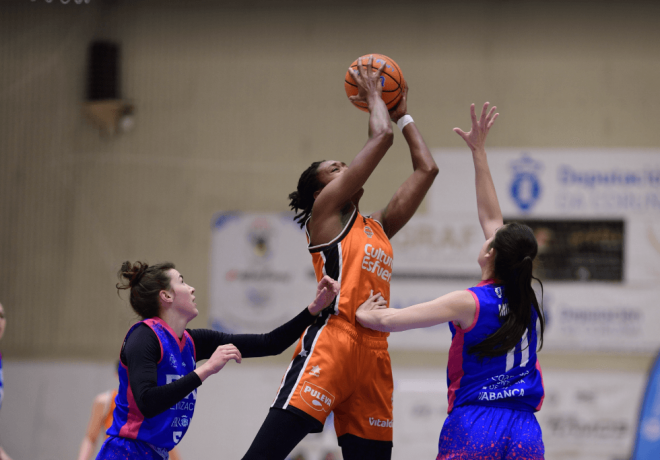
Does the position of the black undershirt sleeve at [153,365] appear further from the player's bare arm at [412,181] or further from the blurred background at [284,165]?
the blurred background at [284,165]

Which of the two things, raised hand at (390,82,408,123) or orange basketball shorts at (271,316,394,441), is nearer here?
orange basketball shorts at (271,316,394,441)

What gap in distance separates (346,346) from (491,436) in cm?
70

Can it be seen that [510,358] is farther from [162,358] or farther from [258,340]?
[162,358]

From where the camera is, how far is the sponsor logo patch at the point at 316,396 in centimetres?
253

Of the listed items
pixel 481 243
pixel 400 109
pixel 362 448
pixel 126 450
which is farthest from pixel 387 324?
pixel 481 243

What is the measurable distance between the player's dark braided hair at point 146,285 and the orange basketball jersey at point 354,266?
2.24 feet

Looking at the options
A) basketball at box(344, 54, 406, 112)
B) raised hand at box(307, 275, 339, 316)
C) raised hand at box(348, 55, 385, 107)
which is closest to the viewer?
raised hand at box(307, 275, 339, 316)

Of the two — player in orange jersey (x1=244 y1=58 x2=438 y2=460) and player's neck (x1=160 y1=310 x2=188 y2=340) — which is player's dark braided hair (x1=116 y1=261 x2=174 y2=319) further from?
player in orange jersey (x1=244 y1=58 x2=438 y2=460)

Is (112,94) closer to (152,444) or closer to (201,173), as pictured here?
(201,173)

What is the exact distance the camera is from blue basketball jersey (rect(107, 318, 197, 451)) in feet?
7.78

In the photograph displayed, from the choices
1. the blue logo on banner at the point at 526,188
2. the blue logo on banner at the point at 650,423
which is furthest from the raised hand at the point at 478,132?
the blue logo on banner at the point at 650,423

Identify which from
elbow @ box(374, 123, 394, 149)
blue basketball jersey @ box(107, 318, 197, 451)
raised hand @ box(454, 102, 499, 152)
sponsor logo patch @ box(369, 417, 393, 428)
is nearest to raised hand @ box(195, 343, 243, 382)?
blue basketball jersey @ box(107, 318, 197, 451)

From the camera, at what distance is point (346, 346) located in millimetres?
Result: 2609

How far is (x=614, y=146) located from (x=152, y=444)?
18.5 feet
